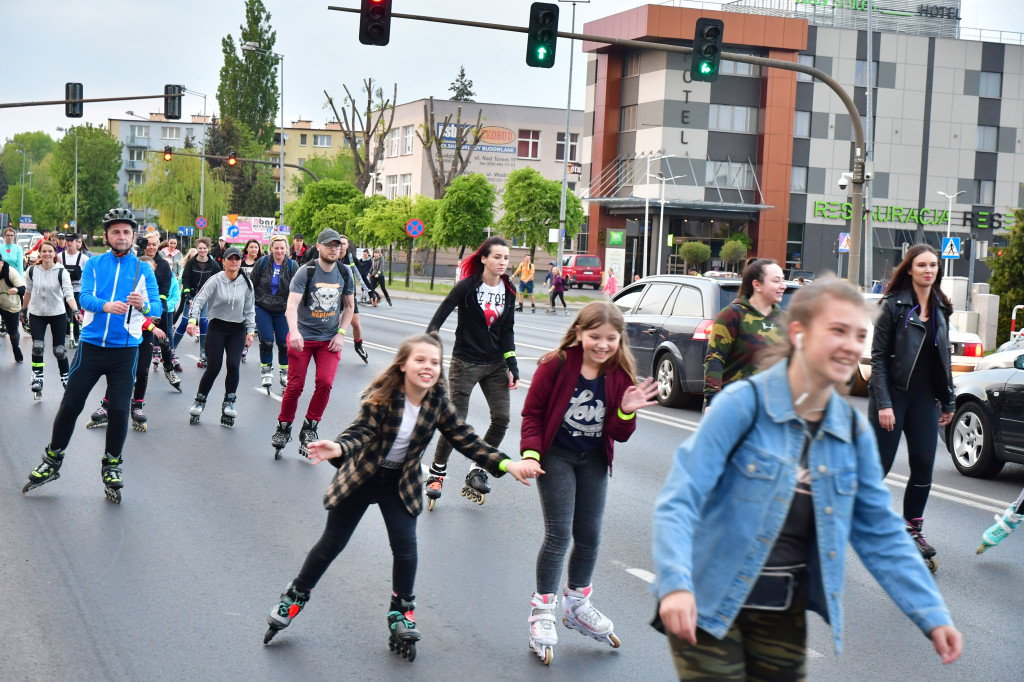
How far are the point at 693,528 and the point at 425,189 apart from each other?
85.6 m

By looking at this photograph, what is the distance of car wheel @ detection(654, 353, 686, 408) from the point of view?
1447 cm

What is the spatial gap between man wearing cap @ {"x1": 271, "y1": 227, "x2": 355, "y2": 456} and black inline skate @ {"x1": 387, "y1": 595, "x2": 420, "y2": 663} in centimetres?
505

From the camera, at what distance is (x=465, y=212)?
174 feet

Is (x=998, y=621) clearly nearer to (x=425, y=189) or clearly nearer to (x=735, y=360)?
(x=735, y=360)

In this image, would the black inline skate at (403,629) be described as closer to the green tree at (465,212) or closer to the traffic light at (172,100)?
the traffic light at (172,100)

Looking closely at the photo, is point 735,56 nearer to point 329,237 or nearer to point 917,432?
point 329,237

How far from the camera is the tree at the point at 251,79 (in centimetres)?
9856

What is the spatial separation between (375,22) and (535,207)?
122 ft

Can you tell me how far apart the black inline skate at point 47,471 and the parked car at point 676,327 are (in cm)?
714

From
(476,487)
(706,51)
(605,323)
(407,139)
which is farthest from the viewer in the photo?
(407,139)

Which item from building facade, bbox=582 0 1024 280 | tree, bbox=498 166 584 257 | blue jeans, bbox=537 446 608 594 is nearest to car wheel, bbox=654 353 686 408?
blue jeans, bbox=537 446 608 594

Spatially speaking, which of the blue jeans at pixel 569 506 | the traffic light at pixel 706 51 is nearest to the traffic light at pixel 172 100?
the traffic light at pixel 706 51

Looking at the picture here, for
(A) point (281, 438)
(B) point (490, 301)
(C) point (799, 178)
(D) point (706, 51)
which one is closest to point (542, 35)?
(D) point (706, 51)

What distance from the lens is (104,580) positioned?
6.32 metres
